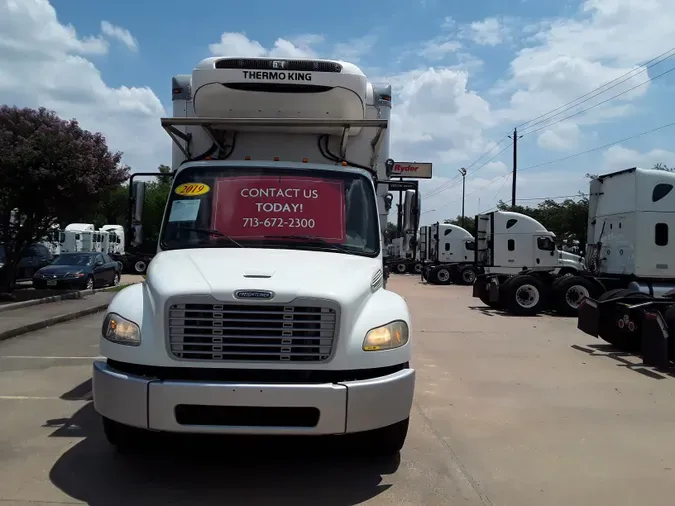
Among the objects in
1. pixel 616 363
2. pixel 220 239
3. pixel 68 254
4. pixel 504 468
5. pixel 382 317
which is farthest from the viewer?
pixel 68 254

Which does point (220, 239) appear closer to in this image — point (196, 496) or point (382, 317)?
point (382, 317)

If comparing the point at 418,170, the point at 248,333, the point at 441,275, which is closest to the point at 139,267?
the point at 441,275

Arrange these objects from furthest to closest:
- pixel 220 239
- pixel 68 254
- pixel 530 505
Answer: pixel 68 254
pixel 220 239
pixel 530 505

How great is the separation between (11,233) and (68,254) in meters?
5.36

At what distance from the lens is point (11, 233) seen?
1730 centimetres

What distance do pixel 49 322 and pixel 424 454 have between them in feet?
33.8

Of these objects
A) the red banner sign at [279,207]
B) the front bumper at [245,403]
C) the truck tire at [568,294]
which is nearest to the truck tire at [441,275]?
the truck tire at [568,294]

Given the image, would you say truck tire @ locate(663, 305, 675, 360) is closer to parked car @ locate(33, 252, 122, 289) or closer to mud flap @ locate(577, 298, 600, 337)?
mud flap @ locate(577, 298, 600, 337)

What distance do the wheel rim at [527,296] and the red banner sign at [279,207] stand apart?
13030 mm

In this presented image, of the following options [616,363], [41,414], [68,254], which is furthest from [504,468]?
[68,254]

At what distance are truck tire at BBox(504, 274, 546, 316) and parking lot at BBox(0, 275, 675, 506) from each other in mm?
8895

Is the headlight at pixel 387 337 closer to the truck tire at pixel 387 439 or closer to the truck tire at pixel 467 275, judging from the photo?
the truck tire at pixel 387 439

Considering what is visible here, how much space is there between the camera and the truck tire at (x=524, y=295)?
17.8 m

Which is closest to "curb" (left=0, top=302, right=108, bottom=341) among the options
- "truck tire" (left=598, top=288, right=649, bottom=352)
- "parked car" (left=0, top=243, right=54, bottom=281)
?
"parked car" (left=0, top=243, right=54, bottom=281)
